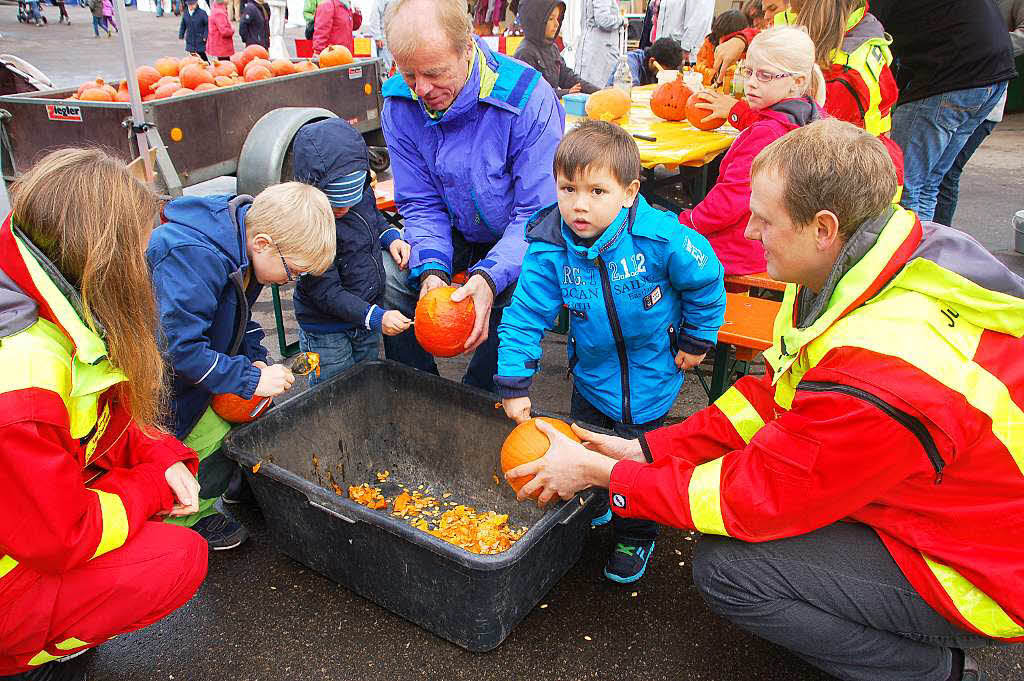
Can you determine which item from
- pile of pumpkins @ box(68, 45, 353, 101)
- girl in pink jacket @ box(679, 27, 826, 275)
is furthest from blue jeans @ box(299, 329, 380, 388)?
pile of pumpkins @ box(68, 45, 353, 101)

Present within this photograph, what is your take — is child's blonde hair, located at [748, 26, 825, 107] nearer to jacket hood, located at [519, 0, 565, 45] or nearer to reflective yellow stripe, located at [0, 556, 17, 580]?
reflective yellow stripe, located at [0, 556, 17, 580]

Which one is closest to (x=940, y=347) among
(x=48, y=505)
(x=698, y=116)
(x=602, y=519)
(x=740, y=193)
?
(x=602, y=519)

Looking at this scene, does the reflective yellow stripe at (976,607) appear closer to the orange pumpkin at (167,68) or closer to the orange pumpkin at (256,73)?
the orange pumpkin at (256,73)

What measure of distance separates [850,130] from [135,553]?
206 cm

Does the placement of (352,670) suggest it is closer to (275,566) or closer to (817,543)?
(275,566)

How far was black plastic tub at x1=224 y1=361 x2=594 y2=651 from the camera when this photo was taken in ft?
6.97

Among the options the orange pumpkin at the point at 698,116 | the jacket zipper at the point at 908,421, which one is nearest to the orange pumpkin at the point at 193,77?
the orange pumpkin at the point at 698,116

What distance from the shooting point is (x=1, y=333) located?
158 centimetres

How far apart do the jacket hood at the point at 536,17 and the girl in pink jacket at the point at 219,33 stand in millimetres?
6332

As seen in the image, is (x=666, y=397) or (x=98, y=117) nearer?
(x=666, y=397)

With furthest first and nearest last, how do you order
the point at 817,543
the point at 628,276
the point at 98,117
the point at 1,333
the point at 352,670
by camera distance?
1. the point at 98,117
2. the point at 628,276
3. the point at 352,670
4. the point at 817,543
5. the point at 1,333

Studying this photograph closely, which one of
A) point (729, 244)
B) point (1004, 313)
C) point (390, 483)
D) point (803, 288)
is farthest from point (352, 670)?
point (729, 244)

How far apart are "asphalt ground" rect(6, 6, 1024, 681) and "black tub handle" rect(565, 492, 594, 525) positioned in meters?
0.39

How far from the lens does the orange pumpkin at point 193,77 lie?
5.78m
